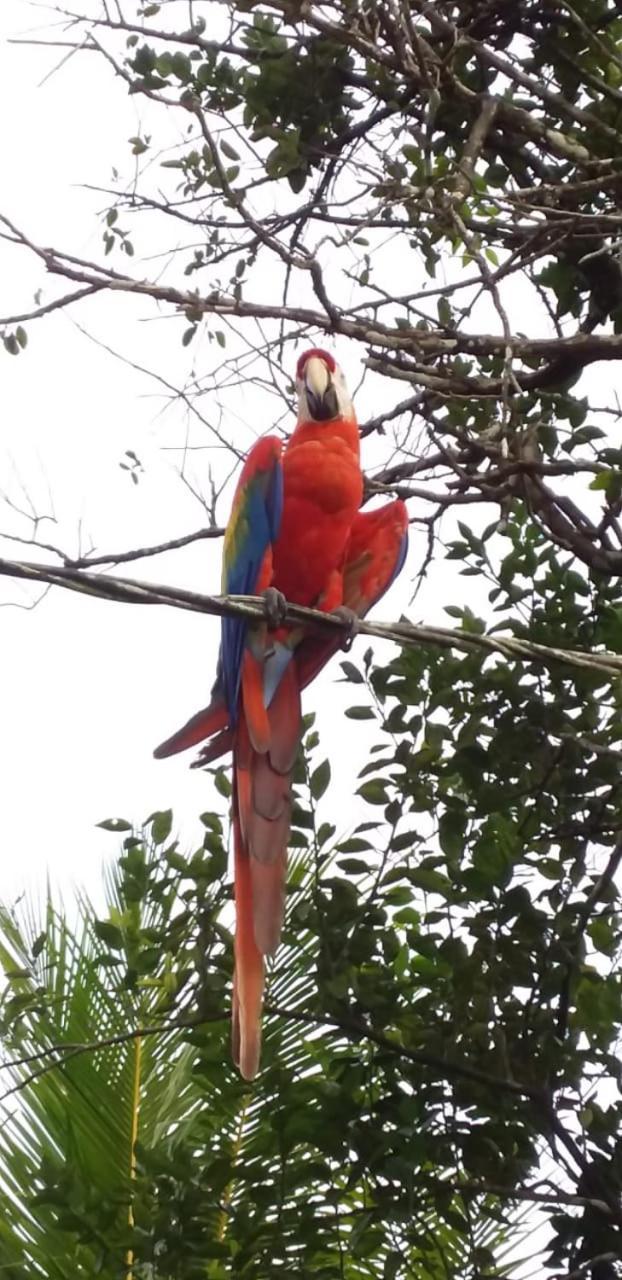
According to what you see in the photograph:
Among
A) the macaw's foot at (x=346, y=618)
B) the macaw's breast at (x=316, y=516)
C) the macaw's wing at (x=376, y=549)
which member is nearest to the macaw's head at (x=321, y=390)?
the macaw's breast at (x=316, y=516)

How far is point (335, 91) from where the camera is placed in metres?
3.19

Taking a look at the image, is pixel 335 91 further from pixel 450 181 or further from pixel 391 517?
pixel 391 517

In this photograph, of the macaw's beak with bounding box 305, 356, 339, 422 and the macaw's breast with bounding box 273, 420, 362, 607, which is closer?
the macaw's breast with bounding box 273, 420, 362, 607

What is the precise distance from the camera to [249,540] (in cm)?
295

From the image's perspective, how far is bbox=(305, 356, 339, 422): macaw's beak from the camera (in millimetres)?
3041

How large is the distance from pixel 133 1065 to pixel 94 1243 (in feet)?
3.04

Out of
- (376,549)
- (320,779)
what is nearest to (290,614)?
(320,779)

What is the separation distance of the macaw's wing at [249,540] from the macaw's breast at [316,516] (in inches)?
1.1

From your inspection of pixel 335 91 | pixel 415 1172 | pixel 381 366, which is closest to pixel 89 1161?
pixel 415 1172

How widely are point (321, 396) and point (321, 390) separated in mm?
19

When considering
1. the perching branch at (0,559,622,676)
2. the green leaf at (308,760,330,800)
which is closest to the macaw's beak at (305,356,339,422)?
the perching branch at (0,559,622,676)

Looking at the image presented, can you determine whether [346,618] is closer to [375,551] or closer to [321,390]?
[375,551]

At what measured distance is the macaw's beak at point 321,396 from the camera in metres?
3.04

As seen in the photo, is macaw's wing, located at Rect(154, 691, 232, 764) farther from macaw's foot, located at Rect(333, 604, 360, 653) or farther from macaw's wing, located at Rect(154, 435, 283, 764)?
macaw's foot, located at Rect(333, 604, 360, 653)
